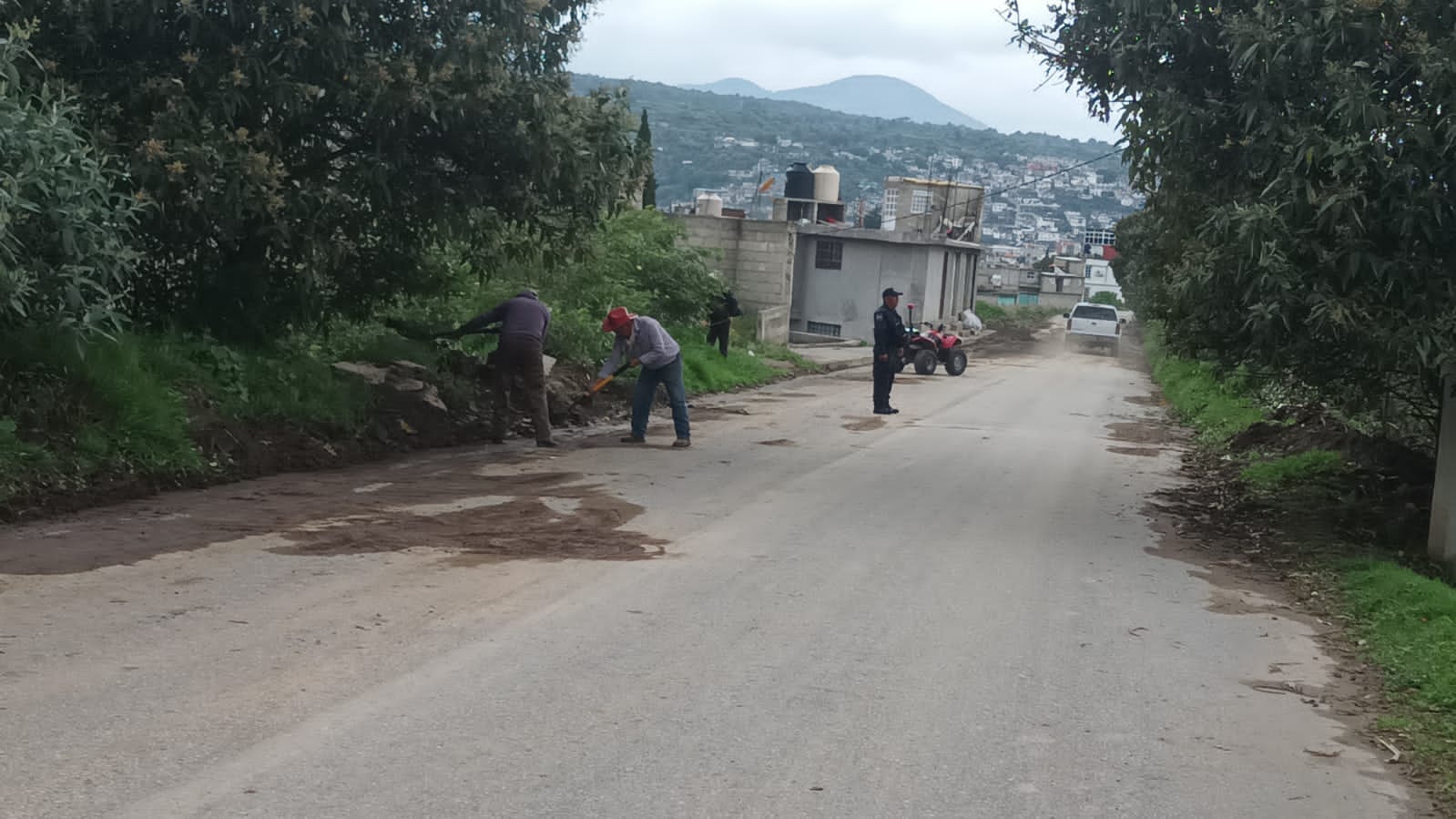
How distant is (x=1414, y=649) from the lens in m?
8.11

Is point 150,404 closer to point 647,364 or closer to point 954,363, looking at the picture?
point 647,364

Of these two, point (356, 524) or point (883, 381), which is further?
point (883, 381)

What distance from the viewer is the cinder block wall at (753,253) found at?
4659cm

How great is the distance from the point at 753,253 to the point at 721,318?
1837 cm

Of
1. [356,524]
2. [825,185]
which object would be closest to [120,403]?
[356,524]

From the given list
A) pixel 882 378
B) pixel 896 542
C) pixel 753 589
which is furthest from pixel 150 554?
pixel 882 378

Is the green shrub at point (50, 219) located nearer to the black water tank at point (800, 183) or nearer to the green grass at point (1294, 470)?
the green grass at point (1294, 470)

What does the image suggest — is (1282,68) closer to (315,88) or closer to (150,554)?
(315,88)

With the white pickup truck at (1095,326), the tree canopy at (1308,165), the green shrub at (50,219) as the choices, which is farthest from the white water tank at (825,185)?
the green shrub at (50,219)

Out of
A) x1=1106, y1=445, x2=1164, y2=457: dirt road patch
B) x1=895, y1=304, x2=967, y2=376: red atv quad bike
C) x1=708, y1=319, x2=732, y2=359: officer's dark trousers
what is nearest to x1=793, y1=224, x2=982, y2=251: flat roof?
x1=895, y1=304, x2=967, y2=376: red atv quad bike

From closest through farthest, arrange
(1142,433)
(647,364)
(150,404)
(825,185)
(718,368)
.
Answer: (150,404) < (647,364) < (1142,433) < (718,368) < (825,185)

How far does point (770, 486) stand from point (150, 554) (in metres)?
5.86

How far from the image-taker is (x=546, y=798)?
199 inches

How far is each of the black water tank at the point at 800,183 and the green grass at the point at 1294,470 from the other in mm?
51248
